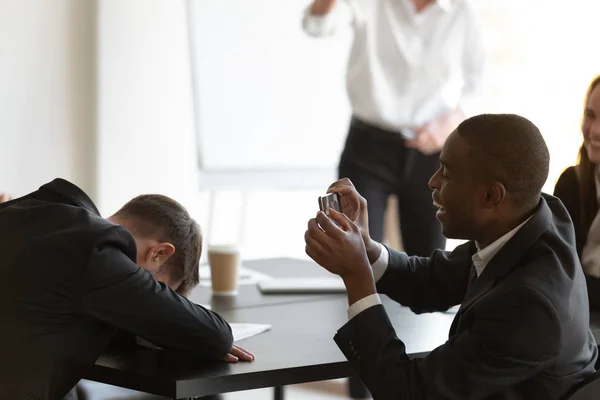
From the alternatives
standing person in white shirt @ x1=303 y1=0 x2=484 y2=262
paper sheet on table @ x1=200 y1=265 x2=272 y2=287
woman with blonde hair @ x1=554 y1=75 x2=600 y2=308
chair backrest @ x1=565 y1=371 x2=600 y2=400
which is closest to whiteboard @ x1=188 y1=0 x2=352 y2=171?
standing person in white shirt @ x1=303 y1=0 x2=484 y2=262

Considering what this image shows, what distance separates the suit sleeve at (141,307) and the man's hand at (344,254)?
222 mm

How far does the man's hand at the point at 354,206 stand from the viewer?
1.81 meters

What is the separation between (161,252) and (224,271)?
51 cm

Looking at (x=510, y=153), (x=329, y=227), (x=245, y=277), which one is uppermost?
(x=510, y=153)

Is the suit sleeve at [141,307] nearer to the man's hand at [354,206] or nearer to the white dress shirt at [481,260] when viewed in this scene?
the white dress shirt at [481,260]

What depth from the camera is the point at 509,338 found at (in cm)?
130

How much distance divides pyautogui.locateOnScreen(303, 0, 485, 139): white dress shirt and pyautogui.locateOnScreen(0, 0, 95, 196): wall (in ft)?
4.20

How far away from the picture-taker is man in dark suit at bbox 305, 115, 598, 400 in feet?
4.31

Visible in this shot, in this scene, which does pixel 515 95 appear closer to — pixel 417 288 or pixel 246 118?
pixel 246 118

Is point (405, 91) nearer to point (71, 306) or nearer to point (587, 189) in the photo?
point (587, 189)

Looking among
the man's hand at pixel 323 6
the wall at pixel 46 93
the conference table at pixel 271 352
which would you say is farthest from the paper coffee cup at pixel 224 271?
the wall at pixel 46 93

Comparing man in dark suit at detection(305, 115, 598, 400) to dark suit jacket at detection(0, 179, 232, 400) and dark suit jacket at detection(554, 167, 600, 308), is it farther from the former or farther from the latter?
dark suit jacket at detection(554, 167, 600, 308)

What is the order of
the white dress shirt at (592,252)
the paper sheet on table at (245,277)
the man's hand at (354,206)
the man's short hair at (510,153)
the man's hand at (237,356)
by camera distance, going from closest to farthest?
the man's short hair at (510,153)
the man's hand at (237,356)
the man's hand at (354,206)
the white dress shirt at (592,252)
the paper sheet on table at (245,277)

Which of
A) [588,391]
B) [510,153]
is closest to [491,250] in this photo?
[510,153]
